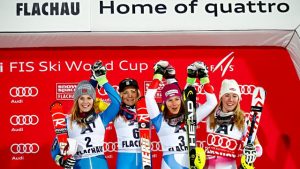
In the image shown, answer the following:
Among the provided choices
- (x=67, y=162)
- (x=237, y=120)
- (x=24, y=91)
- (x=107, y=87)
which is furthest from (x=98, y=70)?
(x=237, y=120)

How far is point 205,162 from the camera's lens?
3684 millimetres

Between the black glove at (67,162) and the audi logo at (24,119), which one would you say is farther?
the audi logo at (24,119)

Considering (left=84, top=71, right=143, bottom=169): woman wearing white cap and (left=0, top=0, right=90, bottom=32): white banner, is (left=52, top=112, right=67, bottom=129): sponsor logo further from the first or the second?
(left=0, top=0, right=90, bottom=32): white banner

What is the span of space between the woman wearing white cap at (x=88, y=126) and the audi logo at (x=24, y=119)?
1.80 feet

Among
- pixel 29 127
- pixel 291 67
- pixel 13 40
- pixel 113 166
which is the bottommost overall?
pixel 113 166

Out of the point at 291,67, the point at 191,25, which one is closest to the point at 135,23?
the point at 191,25

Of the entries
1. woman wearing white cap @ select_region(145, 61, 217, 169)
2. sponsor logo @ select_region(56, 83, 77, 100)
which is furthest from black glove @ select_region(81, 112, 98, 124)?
sponsor logo @ select_region(56, 83, 77, 100)

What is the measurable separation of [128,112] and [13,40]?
1.11m

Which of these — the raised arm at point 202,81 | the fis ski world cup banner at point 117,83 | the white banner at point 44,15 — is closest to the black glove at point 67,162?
the fis ski world cup banner at point 117,83

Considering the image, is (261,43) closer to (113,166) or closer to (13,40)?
(113,166)

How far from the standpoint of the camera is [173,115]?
369cm

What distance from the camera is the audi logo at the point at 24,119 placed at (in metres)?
4.11

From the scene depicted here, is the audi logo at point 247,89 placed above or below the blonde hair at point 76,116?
above

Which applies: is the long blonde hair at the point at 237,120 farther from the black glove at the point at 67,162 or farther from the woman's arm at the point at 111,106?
the black glove at the point at 67,162
